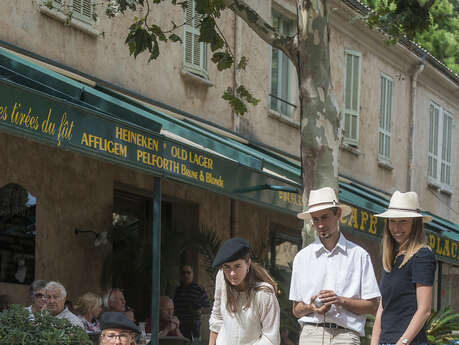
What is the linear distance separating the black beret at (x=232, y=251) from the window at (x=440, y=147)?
18.8m

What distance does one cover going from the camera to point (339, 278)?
585cm

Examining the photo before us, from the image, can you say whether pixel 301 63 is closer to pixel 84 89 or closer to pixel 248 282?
pixel 84 89

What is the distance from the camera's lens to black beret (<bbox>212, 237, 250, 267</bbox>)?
5.59 m

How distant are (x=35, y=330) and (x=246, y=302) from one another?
4.97 feet

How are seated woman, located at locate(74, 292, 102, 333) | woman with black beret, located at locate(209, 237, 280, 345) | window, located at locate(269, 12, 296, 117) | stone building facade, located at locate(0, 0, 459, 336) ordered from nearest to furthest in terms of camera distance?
woman with black beret, located at locate(209, 237, 280, 345) < seated woman, located at locate(74, 292, 102, 333) < stone building facade, located at locate(0, 0, 459, 336) < window, located at locate(269, 12, 296, 117)

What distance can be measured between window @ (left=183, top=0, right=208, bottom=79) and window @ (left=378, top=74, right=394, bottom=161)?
23.5 feet

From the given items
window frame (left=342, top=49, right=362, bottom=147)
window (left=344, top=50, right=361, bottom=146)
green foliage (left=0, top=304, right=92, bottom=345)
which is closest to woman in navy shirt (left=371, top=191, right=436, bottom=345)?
green foliage (left=0, top=304, right=92, bottom=345)

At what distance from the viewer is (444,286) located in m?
25.6

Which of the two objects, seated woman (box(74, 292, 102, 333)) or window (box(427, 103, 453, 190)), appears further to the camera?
window (box(427, 103, 453, 190))

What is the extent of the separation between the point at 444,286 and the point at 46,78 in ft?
57.9

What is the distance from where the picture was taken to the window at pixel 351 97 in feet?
65.5

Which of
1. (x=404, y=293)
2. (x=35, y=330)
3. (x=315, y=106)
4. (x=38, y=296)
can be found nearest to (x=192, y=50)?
(x=315, y=106)

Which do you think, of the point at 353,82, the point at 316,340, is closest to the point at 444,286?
the point at 353,82

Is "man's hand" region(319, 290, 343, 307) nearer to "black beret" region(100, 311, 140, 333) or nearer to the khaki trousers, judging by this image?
the khaki trousers
